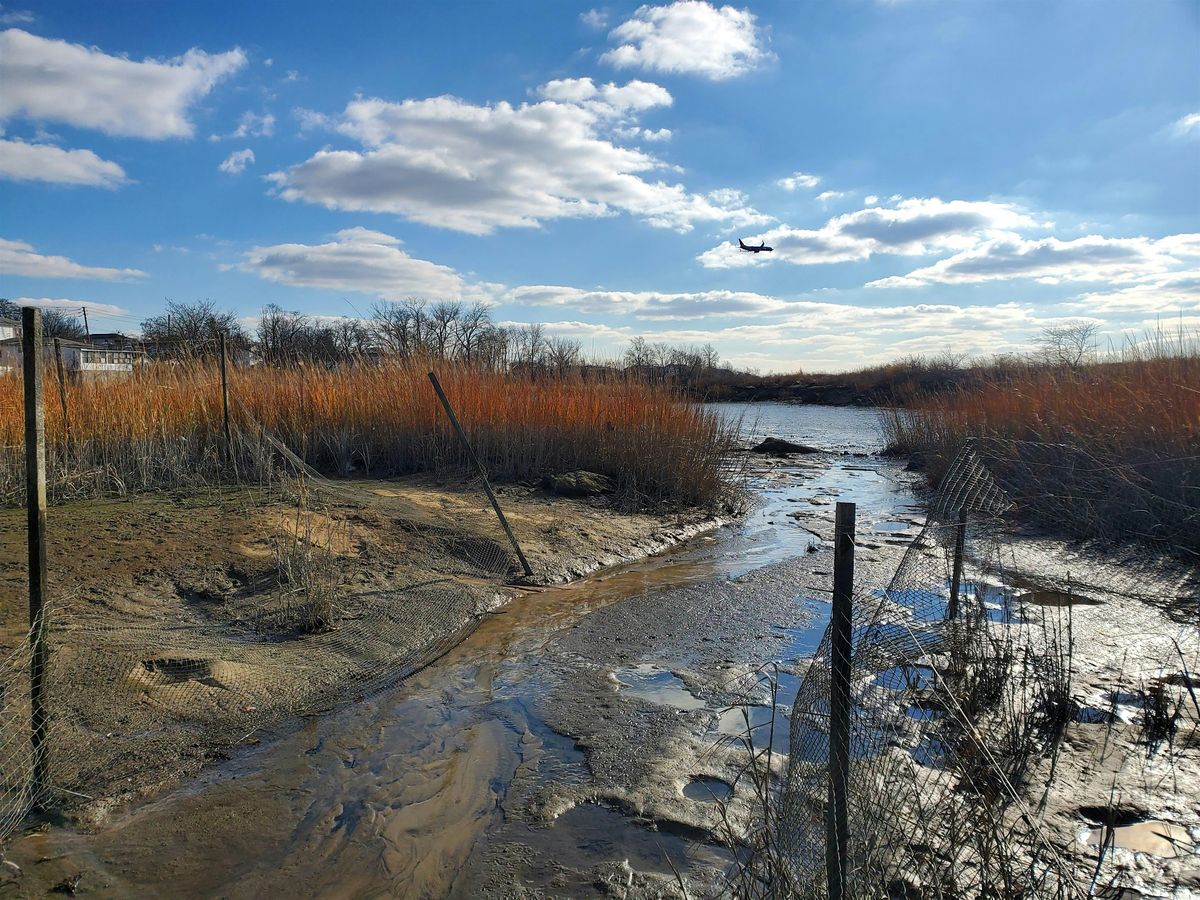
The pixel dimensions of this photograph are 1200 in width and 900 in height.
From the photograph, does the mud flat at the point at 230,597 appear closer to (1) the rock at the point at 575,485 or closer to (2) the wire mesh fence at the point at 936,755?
(1) the rock at the point at 575,485

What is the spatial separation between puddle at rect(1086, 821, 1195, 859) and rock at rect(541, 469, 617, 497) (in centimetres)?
761

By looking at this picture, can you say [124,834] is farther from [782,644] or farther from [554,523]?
[554,523]

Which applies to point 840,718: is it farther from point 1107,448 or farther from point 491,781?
point 1107,448

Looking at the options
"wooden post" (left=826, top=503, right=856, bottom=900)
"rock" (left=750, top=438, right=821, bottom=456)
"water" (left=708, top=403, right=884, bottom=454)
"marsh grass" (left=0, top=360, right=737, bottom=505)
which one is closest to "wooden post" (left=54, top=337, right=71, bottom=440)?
"marsh grass" (left=0, top=360, right=737, bottom=505)

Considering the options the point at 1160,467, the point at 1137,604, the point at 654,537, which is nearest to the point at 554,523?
the point at 654,537

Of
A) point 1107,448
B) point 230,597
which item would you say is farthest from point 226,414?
point 1107,448

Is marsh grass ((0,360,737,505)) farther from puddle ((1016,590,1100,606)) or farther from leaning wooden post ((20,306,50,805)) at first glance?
leaning wooden post ((20,306,50,805))

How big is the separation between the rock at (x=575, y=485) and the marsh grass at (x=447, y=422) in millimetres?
323

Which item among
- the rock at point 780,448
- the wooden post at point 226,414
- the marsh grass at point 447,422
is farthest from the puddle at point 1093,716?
the rock at point 780,448

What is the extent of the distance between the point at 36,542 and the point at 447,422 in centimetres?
784

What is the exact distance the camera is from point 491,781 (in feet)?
11.5

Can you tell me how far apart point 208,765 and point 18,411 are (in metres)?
6.77

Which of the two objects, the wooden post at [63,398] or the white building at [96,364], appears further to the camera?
the white building at [96,364]

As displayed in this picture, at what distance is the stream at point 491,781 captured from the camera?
112 inches
